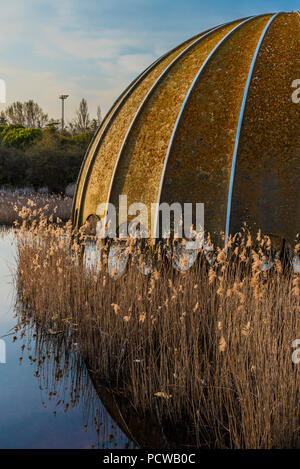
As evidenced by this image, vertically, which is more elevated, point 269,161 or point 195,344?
point 269,161

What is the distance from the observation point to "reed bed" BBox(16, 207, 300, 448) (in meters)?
3.87

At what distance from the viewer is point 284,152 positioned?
23.2 ft

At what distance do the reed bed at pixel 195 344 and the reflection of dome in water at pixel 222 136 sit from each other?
2.43ft

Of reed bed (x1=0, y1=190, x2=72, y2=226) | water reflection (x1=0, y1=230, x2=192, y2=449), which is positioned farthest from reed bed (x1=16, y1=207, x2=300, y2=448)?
reed bed (x1=0, y1=190, x2=72, y2=226)

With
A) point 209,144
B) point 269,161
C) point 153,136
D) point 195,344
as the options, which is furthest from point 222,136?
point 195,344

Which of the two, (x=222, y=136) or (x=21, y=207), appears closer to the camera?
(x=222, y=136)

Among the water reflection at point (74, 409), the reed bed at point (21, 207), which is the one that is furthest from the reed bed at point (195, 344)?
the reed bed at point (21, 207)

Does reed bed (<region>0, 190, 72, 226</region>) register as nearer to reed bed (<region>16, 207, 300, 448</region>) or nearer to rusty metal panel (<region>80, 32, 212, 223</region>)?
rusty metal panel (<region>80, 32, 212, 223</region>)

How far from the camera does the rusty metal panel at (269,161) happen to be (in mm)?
6918

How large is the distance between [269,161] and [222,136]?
0.85 m

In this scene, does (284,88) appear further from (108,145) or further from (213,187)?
(108,145)

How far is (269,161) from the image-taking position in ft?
23.1

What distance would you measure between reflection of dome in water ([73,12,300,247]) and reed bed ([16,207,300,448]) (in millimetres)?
742

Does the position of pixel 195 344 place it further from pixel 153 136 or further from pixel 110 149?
pixel 110 149
